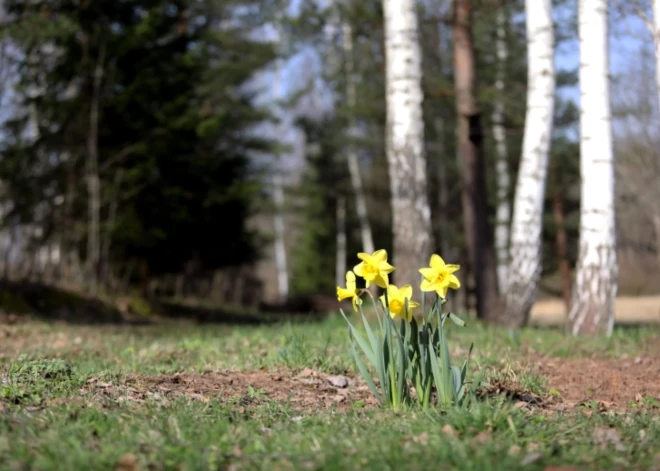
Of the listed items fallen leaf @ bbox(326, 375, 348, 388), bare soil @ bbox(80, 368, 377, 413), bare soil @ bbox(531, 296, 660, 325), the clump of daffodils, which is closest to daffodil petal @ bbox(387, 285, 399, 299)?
the clump of daffodils

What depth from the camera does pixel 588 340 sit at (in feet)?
24.9

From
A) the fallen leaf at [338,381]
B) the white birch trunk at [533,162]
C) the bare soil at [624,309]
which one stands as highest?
the white birch trunk at [533,162]

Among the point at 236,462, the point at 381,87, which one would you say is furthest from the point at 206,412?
the point at 381,87

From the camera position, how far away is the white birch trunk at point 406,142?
923cm

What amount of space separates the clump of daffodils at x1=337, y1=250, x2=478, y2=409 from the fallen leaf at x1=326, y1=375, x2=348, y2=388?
835 millimetres

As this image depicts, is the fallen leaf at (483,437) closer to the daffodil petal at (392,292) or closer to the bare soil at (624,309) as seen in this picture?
the daffodil petal at (392,292)

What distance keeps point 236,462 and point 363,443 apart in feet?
1.80

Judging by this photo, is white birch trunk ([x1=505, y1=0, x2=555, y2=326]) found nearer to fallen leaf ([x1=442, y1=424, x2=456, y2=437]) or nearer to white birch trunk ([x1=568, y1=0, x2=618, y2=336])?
white birch trunk ([x1=568, y1=0, x2=618, y2=336])

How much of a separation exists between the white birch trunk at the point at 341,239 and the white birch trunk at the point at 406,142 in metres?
19.6

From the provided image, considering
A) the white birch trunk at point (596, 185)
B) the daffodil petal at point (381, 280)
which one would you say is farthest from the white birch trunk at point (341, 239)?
the daffodil petal at point (381, 280)

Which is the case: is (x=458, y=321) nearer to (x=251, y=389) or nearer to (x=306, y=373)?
(x=251, y=389)

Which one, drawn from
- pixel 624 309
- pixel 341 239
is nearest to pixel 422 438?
pixel 624 309

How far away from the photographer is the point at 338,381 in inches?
196

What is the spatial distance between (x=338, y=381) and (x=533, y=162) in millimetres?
5311
